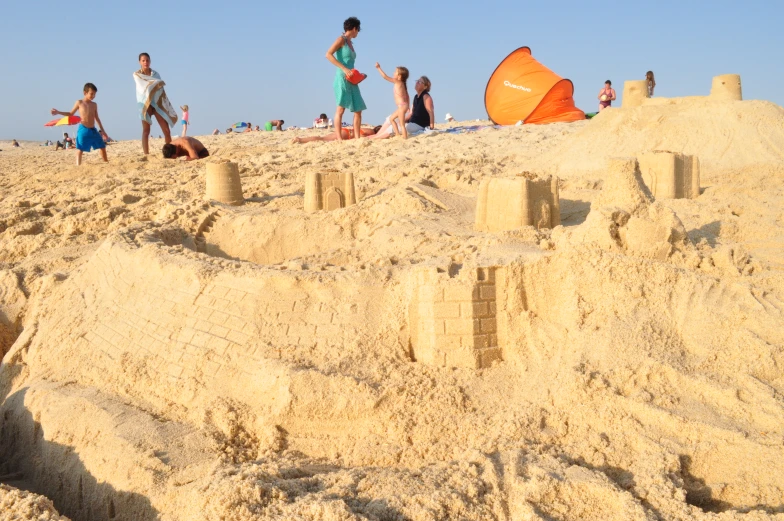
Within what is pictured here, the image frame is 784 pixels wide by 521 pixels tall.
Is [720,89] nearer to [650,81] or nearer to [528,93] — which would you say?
[528,93]

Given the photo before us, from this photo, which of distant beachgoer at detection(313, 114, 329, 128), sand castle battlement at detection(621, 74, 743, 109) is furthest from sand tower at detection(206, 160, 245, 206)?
distant beachgoer at detection(313, 114, 329, 128)

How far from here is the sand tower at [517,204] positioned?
4.67 meters

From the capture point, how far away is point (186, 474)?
2.88 metres

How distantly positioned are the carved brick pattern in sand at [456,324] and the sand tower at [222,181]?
11.3ft

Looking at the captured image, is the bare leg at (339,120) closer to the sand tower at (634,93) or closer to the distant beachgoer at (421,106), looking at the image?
the distant beachgoer at (421,106)

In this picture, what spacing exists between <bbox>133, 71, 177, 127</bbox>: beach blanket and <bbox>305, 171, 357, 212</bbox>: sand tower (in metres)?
4.12

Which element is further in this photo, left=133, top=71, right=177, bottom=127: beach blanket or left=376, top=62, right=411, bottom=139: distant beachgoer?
left=376, top=62, right=411, bottom=139: distant beachgoer

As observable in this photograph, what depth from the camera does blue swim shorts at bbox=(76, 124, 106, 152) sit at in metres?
9.16

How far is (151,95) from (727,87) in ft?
21.7

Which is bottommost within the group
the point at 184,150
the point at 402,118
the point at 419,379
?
the point at 419,379

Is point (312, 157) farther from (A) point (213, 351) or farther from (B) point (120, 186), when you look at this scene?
(A) point (213, 351)

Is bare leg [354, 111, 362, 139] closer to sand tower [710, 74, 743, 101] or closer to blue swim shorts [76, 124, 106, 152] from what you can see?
blue swim shorts [76, 124, 106, 152]

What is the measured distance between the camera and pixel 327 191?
229 inches

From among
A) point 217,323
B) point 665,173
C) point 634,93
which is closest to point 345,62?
point 634,93
